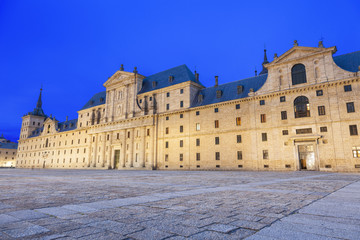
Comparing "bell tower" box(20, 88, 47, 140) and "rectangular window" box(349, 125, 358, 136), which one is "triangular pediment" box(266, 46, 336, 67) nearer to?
"rectangular window" box(349, 125, 358, 136)

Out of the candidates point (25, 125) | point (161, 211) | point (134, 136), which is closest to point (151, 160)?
point (134, 136)

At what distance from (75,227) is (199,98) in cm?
4186

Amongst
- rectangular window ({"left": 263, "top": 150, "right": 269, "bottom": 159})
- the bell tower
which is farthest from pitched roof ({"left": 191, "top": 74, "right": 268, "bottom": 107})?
the bell tower

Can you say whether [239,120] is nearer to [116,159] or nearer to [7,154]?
[116,159]

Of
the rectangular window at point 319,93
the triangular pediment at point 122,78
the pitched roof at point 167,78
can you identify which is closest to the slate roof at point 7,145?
the triangular pediment at point 122,78

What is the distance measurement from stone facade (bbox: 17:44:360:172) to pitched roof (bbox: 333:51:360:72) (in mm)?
114

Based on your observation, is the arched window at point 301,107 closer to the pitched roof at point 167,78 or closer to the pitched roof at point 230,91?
the pitched roof at point 230,91

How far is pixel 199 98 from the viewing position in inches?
1752

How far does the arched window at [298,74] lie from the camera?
33.5 metres

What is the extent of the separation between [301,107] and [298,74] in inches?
198

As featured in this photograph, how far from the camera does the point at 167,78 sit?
1994 inches

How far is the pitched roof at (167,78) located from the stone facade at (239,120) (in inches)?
9.5

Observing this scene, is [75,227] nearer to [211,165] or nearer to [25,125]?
[211,165]

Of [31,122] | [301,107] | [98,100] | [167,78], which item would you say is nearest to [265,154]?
[301,107]
